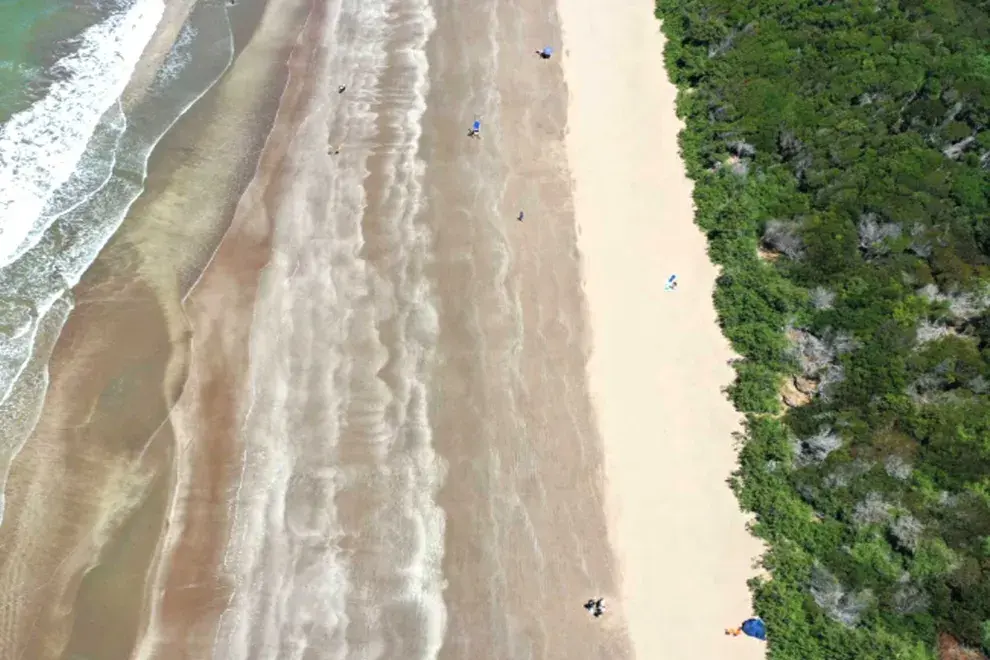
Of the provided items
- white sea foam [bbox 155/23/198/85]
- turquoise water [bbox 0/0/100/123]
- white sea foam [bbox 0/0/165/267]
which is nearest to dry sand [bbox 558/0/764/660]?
white sea foam [bbox 155/23/198/85]

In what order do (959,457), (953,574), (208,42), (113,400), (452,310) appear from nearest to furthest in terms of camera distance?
1. (953,574)
2. (959,457)
3. (113,400)
4. (452,310)
5. (208,42)

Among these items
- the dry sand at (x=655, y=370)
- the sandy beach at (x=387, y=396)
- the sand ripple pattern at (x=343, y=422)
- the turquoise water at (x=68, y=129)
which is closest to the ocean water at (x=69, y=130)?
the turquoise water at (x=68, y=129)

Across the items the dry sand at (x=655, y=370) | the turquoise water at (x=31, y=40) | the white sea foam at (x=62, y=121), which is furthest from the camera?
the turquoise water at (x=31, y=40)

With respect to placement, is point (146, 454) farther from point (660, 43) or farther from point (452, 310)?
point (660, 43)

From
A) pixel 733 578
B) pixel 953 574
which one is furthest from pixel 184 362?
pixel 953 574

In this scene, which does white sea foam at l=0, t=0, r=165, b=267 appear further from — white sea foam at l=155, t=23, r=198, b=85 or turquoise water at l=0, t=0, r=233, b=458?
white sea foam at l=155, t=23, r=198, b=85

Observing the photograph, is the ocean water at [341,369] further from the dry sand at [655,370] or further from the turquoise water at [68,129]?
the dry sand at [655,370]
